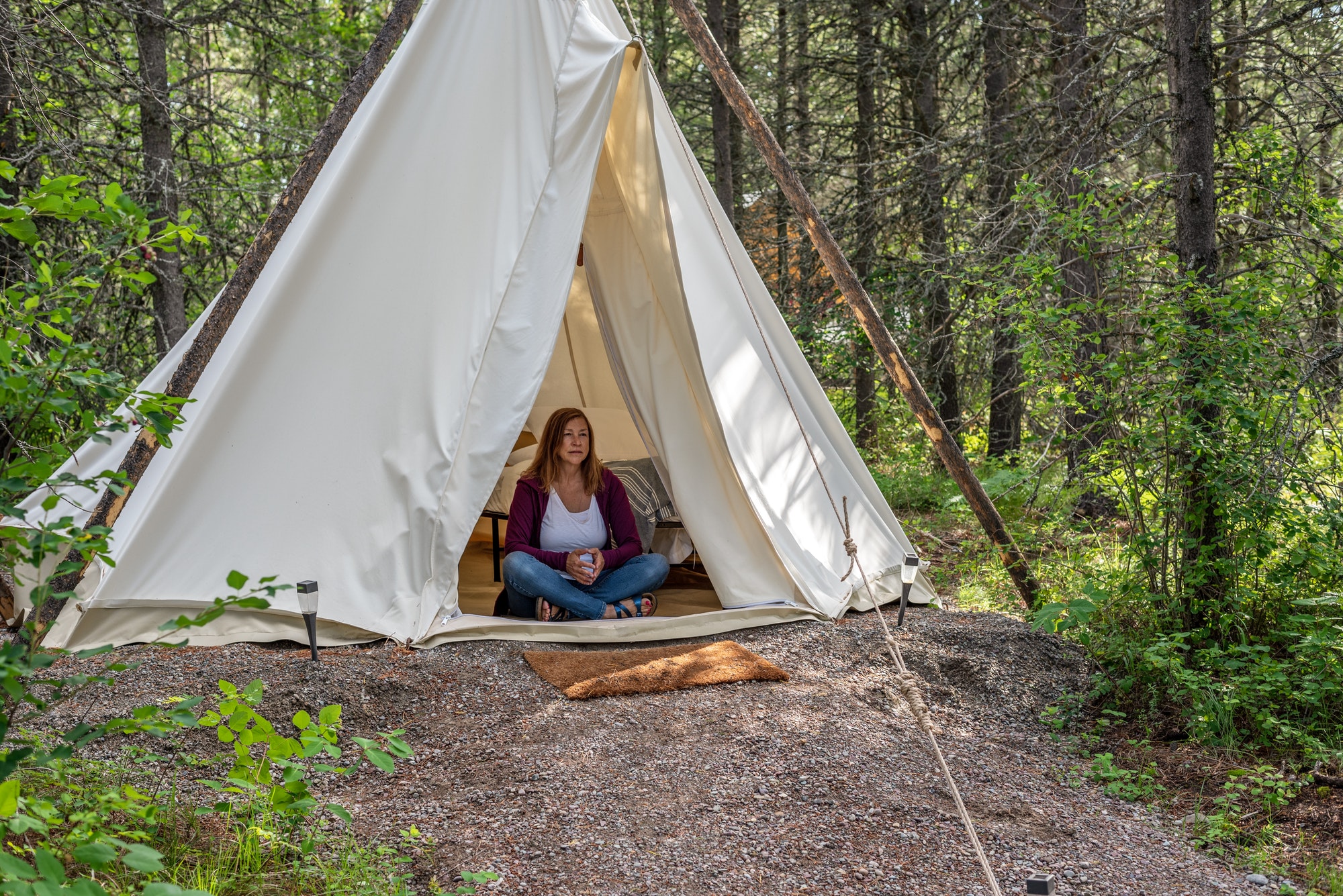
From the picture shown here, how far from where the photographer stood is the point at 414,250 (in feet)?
13.7

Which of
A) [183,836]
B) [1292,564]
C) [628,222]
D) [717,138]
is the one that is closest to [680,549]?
[628,222]

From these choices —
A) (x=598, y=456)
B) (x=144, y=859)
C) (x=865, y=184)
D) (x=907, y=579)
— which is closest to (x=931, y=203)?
(x=865, y=184)

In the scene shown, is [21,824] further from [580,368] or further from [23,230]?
[580,368]

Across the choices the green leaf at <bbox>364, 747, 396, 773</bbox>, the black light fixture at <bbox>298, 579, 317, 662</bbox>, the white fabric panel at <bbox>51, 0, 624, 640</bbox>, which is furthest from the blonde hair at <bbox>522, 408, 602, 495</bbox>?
the green leaf at <bbox>364, 747, 396, 773</bbox>

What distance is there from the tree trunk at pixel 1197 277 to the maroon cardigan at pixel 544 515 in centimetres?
220

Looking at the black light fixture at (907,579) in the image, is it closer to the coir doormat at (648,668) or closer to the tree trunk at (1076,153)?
the coir doormat at (648,668)

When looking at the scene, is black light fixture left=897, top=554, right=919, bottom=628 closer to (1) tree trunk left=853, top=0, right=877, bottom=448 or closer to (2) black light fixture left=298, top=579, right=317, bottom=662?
(2) black light fixture left=298, top=579, right=317, bottom=662

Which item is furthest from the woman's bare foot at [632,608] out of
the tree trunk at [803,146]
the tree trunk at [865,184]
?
the tree trunk at [803,146]

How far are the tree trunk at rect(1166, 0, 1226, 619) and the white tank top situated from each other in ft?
7.70

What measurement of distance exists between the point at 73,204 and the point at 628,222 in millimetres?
3360

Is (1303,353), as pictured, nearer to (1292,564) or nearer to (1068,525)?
(1292,564)

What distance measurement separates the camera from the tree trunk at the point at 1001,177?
657 cm

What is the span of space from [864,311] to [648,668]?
1.78 metres

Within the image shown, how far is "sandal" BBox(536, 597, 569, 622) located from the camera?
4250 millimetres
